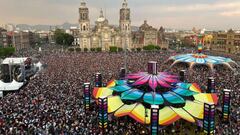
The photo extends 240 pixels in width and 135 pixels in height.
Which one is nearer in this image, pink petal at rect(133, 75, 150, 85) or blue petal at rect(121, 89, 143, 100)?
blue petal at rect(121, 89, 143, 100)

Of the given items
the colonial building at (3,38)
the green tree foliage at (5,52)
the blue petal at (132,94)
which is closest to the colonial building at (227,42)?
the green tree foliage at (5,52)

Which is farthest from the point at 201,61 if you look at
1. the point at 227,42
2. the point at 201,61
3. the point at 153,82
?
the point at 227,42

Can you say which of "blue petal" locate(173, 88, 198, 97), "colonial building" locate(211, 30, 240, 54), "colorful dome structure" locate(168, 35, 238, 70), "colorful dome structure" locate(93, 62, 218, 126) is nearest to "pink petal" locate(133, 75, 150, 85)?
"colorful dome structure" locate(93, 62, 218, 126)

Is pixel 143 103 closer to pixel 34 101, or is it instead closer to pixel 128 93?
pixel 128 93

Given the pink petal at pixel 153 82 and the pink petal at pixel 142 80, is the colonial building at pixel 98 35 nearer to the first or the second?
the pink petal at pixel 142 80

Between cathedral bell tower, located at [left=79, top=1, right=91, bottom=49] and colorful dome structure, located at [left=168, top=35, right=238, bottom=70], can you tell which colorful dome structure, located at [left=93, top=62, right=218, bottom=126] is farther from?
cathedral bell tower, located at [left=79, top=1, right=91, bottom=49]

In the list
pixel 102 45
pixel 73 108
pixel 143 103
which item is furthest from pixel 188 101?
pixel 102 45
